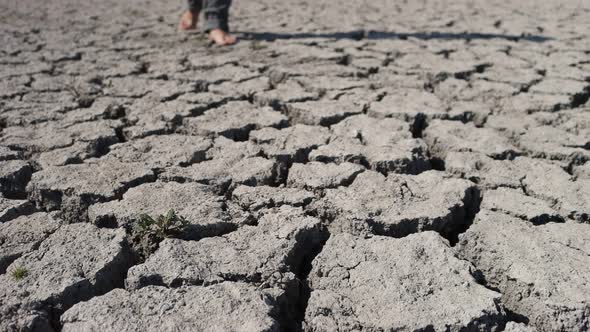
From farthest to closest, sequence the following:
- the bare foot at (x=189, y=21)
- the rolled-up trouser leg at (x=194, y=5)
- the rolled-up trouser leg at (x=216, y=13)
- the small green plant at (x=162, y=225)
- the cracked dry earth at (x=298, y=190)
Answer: the bare foot at (x=189, y=21) < the rolled-up trouser leg at (x=194, y=5) < the rolled-up trouser leg at (x=216, y=13) < the small green plant at (x=162, y=225) < the cracked dry earth at (x=298, y=190)

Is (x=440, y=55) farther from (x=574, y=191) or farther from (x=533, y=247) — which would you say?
(x=533, y=247)

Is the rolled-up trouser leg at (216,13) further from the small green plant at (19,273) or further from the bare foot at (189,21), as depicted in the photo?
the small green plant at (19,273)

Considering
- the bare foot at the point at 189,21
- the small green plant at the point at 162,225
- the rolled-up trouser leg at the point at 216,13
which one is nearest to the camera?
the small green plant at the point at 162,225

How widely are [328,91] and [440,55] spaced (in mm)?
1144

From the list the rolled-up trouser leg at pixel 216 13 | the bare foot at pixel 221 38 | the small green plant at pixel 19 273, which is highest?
the rolled-up trouser leg at pixel 216 13

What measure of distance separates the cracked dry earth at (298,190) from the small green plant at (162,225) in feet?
0.07

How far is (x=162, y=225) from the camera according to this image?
1.34m

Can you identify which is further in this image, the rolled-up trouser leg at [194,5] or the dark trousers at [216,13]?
the rolled-up trouser leg at [194,5]

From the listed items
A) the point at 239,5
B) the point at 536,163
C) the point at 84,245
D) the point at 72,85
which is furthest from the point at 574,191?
the point at 239,5

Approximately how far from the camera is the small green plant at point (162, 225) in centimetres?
133

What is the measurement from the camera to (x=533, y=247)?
1.29 meters

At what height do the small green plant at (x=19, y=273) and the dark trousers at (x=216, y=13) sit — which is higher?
the dark trousers at (x=216, y=13)

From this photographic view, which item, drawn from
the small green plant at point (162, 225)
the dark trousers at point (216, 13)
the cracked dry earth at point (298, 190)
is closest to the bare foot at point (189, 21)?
the dark trousers at point (216, 13)

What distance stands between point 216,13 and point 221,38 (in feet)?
0.59
